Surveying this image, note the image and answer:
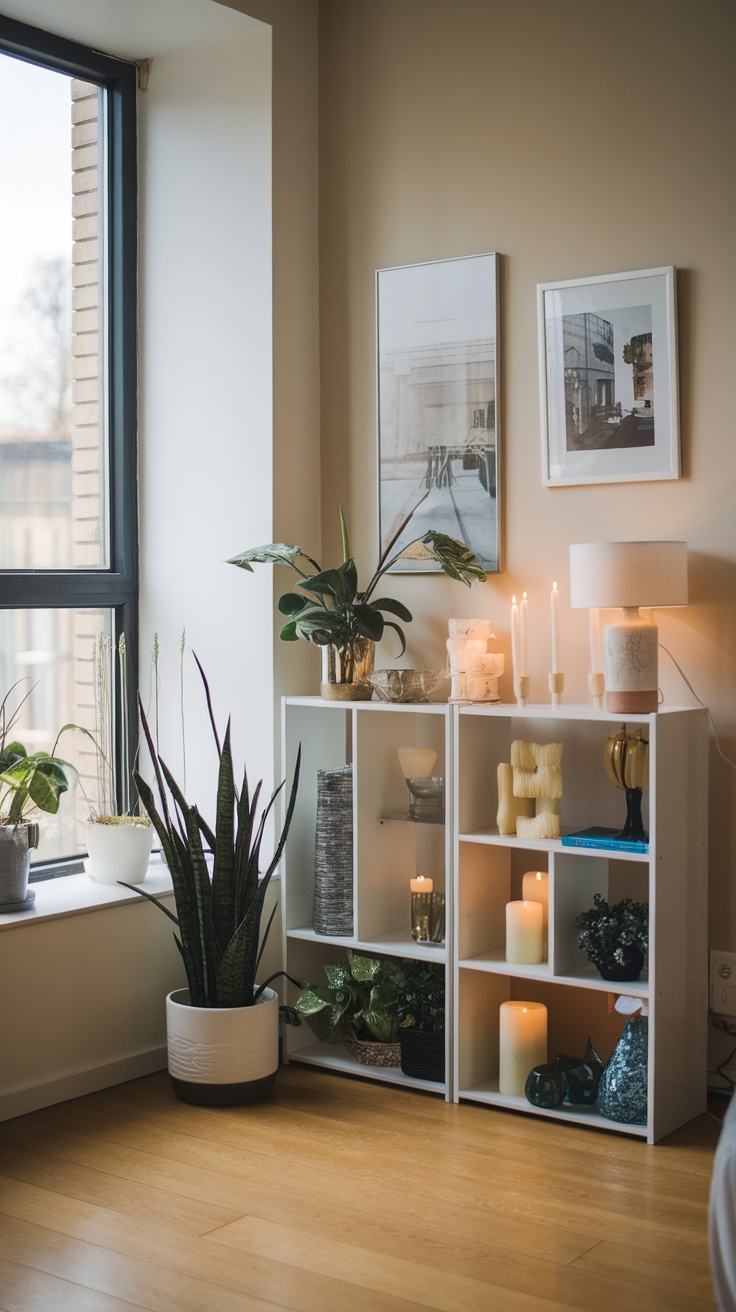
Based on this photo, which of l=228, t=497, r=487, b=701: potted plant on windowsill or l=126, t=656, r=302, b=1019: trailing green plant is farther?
l=228, t=497, r=487, b=701: potted plant on windowsill

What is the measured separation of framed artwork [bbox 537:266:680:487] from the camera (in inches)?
128

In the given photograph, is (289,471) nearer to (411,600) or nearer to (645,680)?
(411,600)

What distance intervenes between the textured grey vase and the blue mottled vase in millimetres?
1470

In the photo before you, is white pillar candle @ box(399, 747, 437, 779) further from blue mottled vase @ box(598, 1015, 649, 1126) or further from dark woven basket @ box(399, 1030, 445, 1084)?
blue mottled vase @ box(598, 1015, 649, 1126)

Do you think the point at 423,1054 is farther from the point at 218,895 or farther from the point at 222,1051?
the point at 218,895

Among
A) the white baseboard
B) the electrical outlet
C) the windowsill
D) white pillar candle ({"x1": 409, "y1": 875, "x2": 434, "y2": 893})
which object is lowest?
the white baseboard

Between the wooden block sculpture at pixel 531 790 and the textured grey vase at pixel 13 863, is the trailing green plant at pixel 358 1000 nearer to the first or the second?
the wooden block sculpture at pixel 531 790

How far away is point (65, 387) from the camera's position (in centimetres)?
384

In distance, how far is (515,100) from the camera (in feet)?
11.5

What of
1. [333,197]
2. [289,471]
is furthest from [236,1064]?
[333,197]

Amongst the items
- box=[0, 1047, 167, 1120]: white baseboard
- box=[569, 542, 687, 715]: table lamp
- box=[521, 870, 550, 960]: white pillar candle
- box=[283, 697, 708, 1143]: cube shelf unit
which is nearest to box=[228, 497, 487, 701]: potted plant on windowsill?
box=[283, 697, 708, 1143]: cube shelf unit

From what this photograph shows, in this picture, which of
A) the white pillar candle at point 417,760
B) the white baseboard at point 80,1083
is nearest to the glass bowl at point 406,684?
the white pillar candle at point 417,760

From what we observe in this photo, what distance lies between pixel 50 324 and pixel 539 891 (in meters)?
2.07

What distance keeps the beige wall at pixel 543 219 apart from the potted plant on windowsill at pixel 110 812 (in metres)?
0.76
